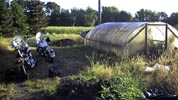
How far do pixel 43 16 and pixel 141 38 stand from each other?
33682 mm

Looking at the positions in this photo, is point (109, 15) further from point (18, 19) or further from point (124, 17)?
point (18, 19)

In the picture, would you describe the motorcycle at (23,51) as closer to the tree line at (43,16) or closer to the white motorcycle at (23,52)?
the white motorcycle at (23,52)

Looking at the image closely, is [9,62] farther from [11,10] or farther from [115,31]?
[11,10]

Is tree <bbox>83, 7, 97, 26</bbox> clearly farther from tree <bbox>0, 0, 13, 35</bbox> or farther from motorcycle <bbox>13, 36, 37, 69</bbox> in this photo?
motorcycle <bbox>13, 36, 37, 69</bbox>

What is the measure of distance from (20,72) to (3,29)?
26252 millimetres

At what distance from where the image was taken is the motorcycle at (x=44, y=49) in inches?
521

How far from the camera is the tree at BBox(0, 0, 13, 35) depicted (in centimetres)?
3600

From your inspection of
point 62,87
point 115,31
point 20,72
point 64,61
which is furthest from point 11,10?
point 62,87

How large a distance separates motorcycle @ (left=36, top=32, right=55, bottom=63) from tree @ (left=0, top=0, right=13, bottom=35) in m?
22.4

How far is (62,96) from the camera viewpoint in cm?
741

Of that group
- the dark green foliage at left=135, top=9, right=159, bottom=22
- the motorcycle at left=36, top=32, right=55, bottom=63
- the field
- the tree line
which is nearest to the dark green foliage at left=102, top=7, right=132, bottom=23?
the tree line

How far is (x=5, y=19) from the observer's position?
120 feet

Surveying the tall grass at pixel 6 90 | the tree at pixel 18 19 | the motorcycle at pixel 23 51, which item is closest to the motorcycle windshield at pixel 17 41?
the motorcycle at pixel 23 51

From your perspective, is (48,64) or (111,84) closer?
(111,84)
